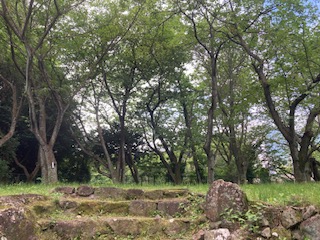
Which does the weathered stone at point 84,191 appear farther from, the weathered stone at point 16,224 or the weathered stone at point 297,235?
the weathered stone at point 297,235

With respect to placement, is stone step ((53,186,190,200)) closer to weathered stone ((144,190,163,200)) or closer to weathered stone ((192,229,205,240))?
weathered stone ((144,190,163,200))

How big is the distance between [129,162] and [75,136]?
409cm

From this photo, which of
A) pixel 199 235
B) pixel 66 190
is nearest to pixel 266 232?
pixel 199 235

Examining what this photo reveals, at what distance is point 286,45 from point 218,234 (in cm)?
879

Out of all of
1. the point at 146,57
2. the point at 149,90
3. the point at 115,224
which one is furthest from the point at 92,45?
the point at 115,224

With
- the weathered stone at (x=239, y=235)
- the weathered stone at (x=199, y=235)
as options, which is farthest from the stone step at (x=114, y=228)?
the weathered stone at (x=239, y=235)

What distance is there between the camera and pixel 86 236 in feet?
16.6

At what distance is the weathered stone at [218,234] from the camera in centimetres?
439

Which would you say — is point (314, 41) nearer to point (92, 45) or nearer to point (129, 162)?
point (92, 45)

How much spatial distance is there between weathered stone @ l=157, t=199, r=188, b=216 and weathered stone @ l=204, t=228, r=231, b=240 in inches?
60.3

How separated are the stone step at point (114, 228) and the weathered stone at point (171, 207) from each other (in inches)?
23.8

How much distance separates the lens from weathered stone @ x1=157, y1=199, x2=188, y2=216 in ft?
19.9

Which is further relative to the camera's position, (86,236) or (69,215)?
(69,215)

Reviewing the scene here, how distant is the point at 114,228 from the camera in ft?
17.3
